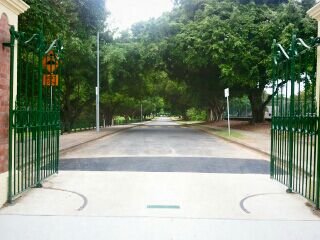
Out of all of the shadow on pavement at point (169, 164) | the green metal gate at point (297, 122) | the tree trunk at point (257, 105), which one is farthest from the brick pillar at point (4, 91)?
the tree trunk at point (257, 105)

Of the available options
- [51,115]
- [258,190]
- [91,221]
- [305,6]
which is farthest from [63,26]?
[305,6]

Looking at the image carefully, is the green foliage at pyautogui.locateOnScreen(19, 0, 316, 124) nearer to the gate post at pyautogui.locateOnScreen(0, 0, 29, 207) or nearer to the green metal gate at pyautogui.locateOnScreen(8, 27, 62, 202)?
the green metal gate at pyautogui.locateOnScreen(8, 27, 62, 202)

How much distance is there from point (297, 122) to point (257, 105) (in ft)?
90.6

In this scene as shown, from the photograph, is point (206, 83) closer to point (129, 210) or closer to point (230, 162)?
point (230, 162)

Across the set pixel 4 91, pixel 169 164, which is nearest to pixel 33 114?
pixel 4 91

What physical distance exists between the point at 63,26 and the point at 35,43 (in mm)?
8113

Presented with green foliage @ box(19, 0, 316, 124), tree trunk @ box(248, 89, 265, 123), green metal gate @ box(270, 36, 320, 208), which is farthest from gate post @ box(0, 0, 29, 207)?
tree trunk @ box(248, 89, 265, 123)

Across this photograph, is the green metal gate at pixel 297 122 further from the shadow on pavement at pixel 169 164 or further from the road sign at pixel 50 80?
the road sign at pixel 50 80

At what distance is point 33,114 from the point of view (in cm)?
789

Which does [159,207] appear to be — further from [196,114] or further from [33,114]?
[196,114]

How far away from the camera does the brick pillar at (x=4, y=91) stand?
7.00 metres

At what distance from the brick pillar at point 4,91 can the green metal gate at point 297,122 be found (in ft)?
15.7

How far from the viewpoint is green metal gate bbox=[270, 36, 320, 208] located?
24.3 feet

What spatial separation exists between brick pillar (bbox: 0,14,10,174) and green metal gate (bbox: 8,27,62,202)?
3.9 inches
